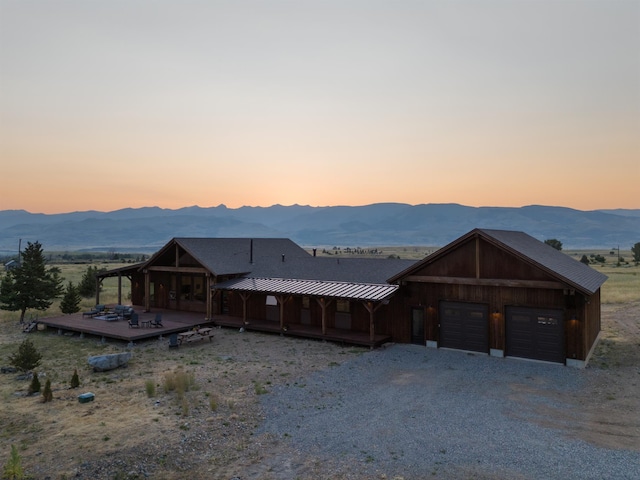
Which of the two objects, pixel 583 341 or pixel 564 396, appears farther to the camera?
pixel 583 341

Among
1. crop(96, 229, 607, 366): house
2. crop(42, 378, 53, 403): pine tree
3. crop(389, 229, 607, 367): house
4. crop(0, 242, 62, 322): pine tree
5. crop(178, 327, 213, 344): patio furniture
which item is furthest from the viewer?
crop(0, 242, 62, 322): pine tree

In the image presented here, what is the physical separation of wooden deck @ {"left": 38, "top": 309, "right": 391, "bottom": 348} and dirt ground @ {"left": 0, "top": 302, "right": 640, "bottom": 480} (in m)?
0.95

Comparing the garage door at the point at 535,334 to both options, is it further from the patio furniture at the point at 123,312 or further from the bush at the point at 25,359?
the patio furniture at the point at 123,312

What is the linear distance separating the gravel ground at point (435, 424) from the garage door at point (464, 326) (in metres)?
1.49

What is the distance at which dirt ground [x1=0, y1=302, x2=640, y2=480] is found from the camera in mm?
9258

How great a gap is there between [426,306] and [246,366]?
8.68m

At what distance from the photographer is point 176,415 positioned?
11961 millimetres

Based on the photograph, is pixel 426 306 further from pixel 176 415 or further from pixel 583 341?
pixel 176 415

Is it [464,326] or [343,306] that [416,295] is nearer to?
[464,326]

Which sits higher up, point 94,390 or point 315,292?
point 315,292

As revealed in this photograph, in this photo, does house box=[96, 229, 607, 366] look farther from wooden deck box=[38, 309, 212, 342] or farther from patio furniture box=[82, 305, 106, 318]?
patio furniture box=[82, 305, 106, 318]

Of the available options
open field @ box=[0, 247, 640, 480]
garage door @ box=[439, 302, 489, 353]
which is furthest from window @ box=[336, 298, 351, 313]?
garage door @ box=[439, 302, 489, 353]

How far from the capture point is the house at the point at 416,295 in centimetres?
1728

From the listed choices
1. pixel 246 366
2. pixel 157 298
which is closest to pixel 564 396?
pixel 246 366
